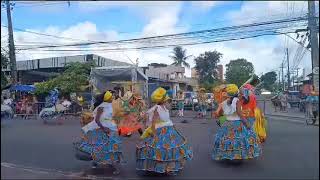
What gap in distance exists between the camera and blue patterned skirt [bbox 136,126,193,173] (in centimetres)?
535

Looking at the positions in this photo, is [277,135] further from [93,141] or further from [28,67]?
[28,67]

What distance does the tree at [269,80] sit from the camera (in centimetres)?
310

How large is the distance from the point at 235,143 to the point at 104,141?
1.91m

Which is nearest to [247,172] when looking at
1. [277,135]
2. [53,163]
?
[277,135]

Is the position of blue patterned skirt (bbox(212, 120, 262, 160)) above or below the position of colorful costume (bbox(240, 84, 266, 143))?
Answer: below

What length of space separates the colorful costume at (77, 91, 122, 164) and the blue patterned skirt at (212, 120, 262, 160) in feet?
4.82

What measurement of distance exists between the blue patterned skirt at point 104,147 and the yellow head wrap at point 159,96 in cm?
78

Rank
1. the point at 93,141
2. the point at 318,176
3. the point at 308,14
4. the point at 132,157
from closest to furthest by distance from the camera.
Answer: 1. the point at 308,14
2. the point at 318,176
3. the point at 93,141
4. the point at 132,157

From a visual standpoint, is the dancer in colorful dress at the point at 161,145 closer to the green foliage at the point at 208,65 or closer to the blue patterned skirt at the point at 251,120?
the green foliage at the point at 208,65

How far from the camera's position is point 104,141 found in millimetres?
5582

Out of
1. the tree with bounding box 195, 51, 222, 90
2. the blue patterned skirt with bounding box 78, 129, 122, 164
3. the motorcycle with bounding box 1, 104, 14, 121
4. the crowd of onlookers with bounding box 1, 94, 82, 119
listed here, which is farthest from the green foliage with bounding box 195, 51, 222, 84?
the blue patterned skirt with bounding box 78, 129, 122, 164

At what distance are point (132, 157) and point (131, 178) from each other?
906 mm

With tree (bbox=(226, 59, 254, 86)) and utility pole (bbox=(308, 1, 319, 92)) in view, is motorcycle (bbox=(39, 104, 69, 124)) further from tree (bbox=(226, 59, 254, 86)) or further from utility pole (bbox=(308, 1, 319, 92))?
utility pole (bbox=(308, 1, 319, 92))

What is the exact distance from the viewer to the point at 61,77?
3373 mm
